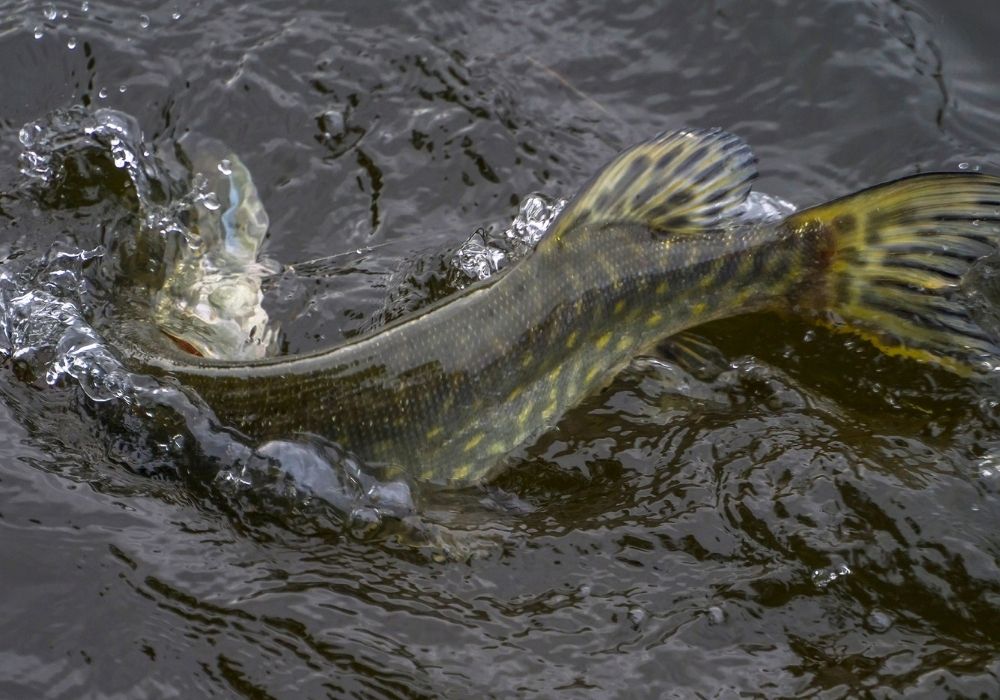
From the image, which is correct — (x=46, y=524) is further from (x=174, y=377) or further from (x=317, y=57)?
(x=317, y=57)

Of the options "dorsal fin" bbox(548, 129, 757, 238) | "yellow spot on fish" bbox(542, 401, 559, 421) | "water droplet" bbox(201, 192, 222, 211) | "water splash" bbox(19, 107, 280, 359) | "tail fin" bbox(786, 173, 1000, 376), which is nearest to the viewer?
"tail fin" bbox(786, 173, 1000, 376)

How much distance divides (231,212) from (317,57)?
1163 millimetres

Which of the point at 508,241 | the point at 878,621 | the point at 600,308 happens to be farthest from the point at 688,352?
the point at 508,241

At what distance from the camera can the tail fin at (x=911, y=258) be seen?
3451 mm

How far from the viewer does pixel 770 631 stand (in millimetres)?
3072

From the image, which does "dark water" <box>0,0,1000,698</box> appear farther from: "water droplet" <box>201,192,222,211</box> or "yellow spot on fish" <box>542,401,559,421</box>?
"water droplet" <box>201,192,222,211</box>

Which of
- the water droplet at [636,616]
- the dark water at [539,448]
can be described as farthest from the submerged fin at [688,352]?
the water droplet at [636,616]

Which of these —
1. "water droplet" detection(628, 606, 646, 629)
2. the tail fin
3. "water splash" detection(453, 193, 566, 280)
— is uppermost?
the tail fin

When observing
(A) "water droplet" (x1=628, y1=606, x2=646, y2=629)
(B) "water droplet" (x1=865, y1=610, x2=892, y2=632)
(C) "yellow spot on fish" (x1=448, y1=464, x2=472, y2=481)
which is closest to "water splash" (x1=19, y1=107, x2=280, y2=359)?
(C) "yellow spot on fish" (x1=448, y1=464, x2=472, y2=481)

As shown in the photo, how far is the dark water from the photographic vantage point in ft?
9.96

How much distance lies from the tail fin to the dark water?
33 cm

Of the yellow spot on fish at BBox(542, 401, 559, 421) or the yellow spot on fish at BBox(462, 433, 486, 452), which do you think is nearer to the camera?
the yellow spot on fish at BBox(462, 433, 486, 452)

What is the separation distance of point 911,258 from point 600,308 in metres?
1.04

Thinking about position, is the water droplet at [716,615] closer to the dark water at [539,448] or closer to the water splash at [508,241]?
the dark water at [539,448]
